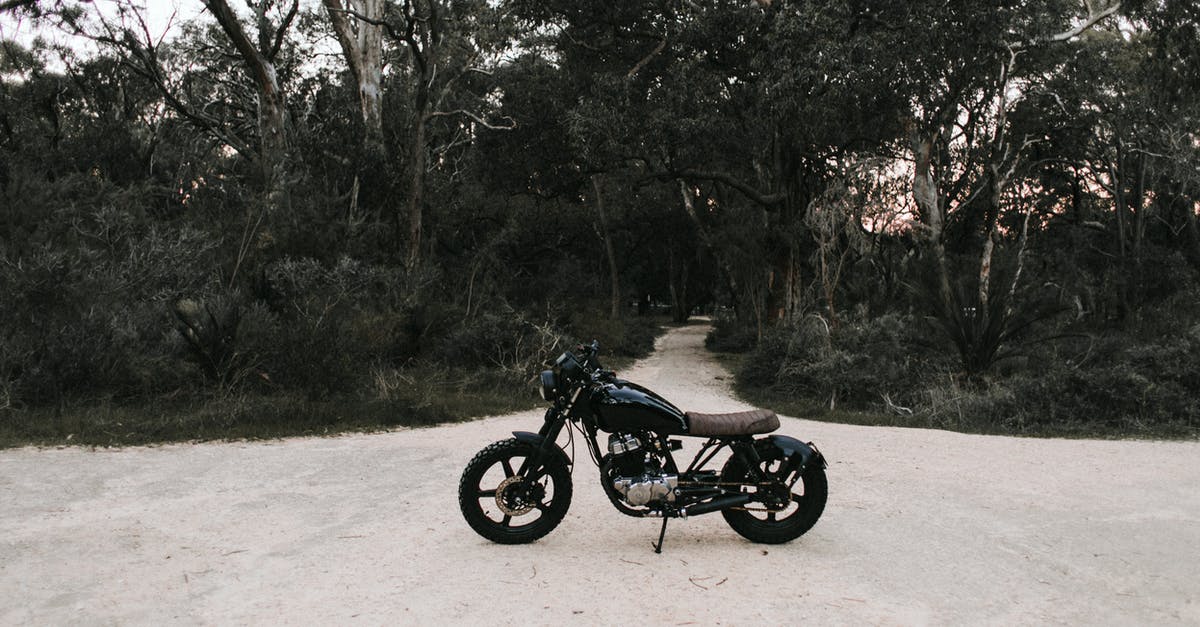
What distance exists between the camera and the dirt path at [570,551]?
356 cm

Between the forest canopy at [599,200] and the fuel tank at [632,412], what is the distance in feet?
18.3

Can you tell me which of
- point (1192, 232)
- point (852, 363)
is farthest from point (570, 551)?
point (1192, 232)

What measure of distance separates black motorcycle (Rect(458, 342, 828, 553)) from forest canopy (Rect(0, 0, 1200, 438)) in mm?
5200

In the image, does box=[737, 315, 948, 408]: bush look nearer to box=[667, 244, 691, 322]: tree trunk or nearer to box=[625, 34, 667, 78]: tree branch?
box=[625, 34, 667, 78]: tree branch

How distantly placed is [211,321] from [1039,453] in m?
8.87

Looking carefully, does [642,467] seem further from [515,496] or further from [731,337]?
[731,337]

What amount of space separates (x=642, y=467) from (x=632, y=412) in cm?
31

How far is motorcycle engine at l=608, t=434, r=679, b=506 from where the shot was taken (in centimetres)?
428

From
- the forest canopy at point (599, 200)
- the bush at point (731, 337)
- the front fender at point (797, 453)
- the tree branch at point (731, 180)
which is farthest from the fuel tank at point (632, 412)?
the bush at point (731, 337)

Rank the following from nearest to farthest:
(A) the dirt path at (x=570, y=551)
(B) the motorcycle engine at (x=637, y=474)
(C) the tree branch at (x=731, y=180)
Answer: (A) the dirt path at (x=570, y=551) < (B) the motorcycle engine at (x=637, y=474) < (C) the tree branch at (x=731, y=180)

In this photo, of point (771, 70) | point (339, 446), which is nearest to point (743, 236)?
point (771, 70)

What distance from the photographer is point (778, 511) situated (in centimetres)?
453

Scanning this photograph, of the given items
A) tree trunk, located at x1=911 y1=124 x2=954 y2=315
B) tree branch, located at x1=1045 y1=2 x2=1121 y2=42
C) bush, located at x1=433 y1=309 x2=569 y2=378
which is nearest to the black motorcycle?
bush, located at x1=433 y1=309 x2=569 y2=378

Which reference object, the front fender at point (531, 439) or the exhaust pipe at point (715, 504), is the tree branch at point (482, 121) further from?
the exhaust pipe at point (715, 504)
